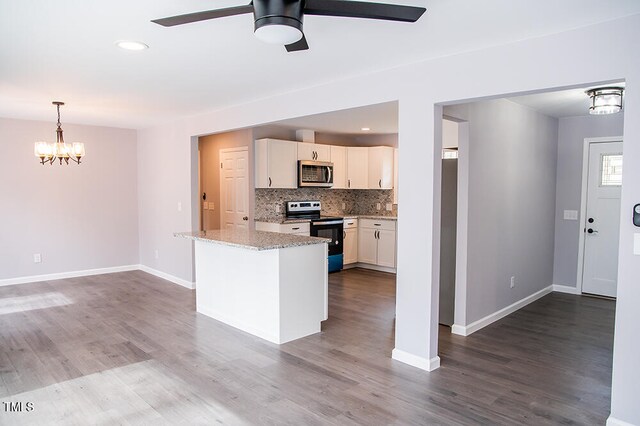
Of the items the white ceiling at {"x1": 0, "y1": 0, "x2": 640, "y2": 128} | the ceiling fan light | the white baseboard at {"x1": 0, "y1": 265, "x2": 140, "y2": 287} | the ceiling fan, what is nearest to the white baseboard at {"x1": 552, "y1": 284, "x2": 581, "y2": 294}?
the white ceiling at {"x1": 0, "y1": 0, "x2": 640, "y2": 128}

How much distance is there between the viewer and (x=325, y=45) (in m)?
2.83

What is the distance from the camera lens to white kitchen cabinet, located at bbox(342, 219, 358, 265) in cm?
708

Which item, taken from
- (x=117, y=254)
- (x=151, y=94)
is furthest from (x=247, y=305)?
(x=117, y=254)

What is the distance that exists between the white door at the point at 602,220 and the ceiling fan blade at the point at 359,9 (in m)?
4.83

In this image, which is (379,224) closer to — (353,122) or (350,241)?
(350,241)

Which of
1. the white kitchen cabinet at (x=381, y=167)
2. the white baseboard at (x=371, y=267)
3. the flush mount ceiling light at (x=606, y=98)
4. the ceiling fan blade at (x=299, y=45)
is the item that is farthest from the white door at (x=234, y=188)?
the flush mount ceiling light at (x=606, y=98)

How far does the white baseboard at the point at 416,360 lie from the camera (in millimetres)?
3270

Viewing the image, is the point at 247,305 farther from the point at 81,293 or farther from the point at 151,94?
the point at 81,293

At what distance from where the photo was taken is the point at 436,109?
3.16 m

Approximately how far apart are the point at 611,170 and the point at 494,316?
266 centimetres

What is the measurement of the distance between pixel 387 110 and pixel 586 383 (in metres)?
3.05

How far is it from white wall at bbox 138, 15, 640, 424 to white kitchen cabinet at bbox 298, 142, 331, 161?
1.67 metres

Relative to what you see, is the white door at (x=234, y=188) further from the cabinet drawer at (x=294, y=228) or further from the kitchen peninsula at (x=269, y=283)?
the kitchen peninsula at (x=269, y=283)

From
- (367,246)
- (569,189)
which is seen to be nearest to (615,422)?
(569,189)
